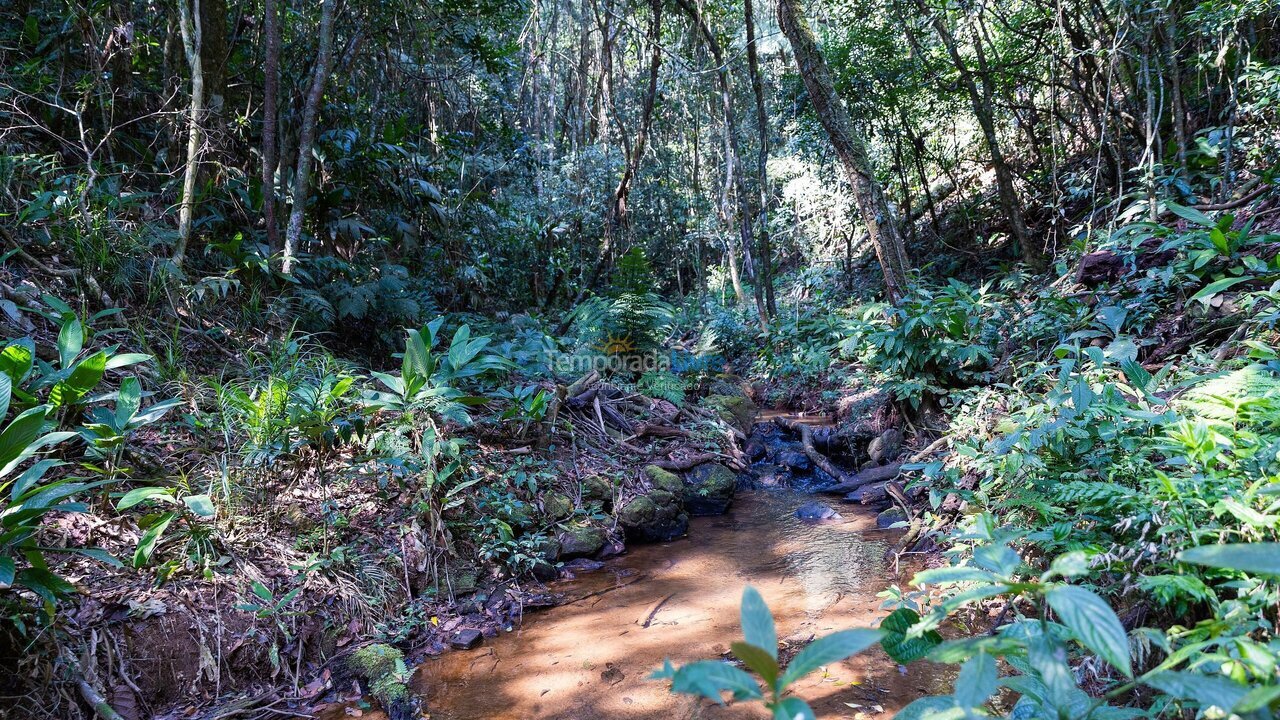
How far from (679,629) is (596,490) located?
151cm

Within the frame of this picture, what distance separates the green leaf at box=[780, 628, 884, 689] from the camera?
3.34 ft

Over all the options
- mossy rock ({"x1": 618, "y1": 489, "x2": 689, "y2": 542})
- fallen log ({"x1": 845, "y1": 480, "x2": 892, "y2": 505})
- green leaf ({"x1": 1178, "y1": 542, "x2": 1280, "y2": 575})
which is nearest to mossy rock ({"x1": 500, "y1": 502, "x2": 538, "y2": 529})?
mossy rock ({"x1": 618, "y1": 489, "x2": 689, "y2": 542})

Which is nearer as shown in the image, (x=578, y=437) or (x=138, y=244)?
(x=138, y=244)

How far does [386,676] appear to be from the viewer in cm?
279

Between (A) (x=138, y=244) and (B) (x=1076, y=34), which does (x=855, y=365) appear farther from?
(A) (x=138, y=244)

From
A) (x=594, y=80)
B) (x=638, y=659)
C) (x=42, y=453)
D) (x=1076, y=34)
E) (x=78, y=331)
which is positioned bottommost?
(x=638, y=659)

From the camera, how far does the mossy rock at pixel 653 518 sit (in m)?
4.44

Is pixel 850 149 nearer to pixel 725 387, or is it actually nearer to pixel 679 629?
pixel 725 387

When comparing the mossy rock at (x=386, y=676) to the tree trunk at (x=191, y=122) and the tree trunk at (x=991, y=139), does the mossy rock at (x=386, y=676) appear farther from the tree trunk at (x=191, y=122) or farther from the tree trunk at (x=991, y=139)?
the tree trunk at (x=991, y=139)

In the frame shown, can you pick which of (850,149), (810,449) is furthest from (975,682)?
(850,149)

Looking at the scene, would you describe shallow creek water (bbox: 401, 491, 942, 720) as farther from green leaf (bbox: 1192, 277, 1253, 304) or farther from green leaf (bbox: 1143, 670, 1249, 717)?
green leaf (bbox: 1192, 277, 1253, 304)

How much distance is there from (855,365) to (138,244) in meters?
6.82

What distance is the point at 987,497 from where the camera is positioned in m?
3.17

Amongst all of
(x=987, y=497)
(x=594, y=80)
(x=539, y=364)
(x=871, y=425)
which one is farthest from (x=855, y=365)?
(x=594, y=80)
